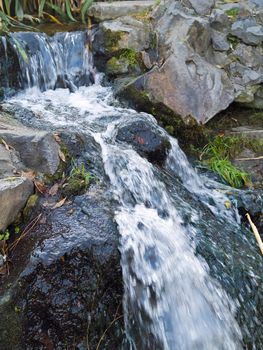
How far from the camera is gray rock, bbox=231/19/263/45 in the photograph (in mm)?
4930

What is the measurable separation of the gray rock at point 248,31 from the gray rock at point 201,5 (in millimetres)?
420

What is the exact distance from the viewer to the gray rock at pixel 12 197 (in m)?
2.33

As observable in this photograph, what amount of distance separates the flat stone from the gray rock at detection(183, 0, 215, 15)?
50 centimetres

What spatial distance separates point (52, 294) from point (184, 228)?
1243 millimetres

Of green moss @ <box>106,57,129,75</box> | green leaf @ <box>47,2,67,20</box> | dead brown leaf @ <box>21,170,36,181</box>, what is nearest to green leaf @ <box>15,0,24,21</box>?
green leaf @ <box>47,2,67,20</box>

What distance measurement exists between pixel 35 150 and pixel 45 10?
393 centimetres

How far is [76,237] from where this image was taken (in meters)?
2.29

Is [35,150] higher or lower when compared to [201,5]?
lower

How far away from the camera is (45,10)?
6027 millimetres

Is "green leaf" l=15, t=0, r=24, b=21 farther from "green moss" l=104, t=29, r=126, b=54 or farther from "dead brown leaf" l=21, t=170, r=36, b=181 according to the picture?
"dead brown leaf" l=21, t=170, r=36, b=181

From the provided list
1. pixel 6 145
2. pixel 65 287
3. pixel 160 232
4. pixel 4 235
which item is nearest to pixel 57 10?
pixel 6 145

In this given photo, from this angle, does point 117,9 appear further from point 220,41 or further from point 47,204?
point 47,204

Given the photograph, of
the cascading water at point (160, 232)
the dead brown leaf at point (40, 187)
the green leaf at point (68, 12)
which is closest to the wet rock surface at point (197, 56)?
the cascading water at point (160, 232)

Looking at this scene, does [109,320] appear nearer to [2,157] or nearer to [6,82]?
[2,157]
